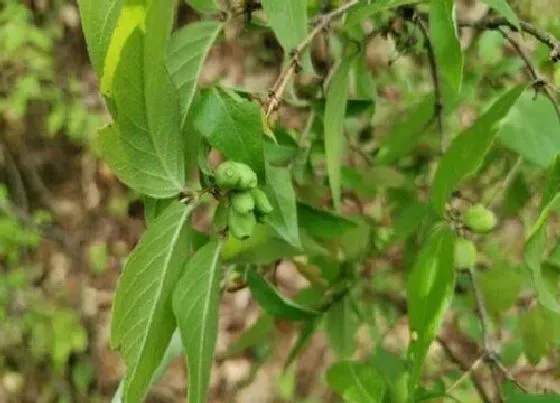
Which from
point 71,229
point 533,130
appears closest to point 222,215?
point 533,130

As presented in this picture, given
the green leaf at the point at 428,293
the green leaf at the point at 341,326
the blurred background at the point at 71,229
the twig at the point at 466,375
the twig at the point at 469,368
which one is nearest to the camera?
the green leaf at the point at 428,293

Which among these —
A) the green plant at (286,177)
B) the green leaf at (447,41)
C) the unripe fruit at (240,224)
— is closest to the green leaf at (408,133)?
the green plant at (286,177)

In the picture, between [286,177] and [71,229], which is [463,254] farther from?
[71,229]

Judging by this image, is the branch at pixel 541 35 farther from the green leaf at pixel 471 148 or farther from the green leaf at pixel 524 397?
the green leaf at pixel 524 397

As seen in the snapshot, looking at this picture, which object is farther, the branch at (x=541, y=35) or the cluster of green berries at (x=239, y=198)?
the branch at (x=541, y=35)

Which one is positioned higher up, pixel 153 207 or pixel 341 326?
pixel 153 207

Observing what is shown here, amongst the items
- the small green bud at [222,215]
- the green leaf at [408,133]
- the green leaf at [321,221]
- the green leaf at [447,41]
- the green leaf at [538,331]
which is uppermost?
the green leaf at [447,41]

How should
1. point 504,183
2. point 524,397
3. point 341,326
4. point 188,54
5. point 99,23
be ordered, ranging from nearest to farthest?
point 99,23 < point 188,54 < point 524,397 < point 504,183 < point 341,326

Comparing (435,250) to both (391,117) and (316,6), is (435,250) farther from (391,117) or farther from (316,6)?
(391,117)
